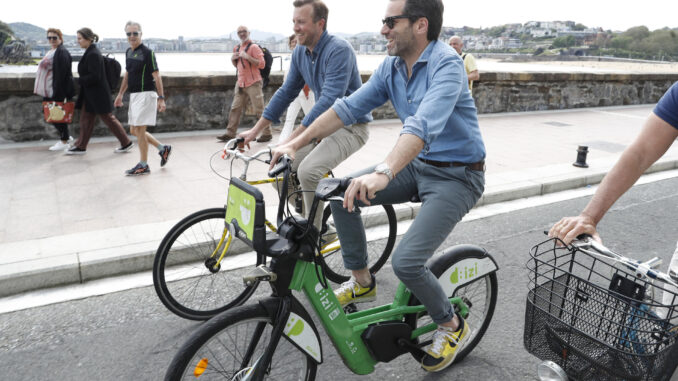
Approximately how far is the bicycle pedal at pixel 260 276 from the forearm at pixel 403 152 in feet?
2.19

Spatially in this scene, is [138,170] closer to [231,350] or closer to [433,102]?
[231,350]

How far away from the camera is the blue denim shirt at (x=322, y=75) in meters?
3.80

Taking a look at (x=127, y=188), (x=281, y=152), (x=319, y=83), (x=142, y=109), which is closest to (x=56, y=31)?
(x=142, y=109)

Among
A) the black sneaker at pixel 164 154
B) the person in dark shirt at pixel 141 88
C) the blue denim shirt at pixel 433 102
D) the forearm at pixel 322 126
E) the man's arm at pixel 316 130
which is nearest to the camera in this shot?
the blue denim shirt at pixel 433 102

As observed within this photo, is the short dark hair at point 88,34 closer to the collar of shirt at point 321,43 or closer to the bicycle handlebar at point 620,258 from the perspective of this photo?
the collar of shirt at point 321,43

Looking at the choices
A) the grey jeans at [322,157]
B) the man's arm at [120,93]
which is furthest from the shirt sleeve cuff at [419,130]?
the man's arm at [120,93]

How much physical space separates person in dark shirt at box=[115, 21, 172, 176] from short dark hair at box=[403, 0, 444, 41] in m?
5.10

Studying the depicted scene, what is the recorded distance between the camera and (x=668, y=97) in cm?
199

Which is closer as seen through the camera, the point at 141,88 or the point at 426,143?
the point at 426,143

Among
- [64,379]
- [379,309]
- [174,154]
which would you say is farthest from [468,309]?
[174,154]

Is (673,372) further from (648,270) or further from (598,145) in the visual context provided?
(598,145)

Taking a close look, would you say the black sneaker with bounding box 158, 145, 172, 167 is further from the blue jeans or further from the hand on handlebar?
the hand on handlebar

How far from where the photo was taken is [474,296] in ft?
10.2

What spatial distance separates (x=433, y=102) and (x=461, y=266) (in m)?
0.98
